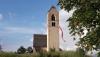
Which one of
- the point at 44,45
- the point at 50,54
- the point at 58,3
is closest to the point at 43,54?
the point at 50,54

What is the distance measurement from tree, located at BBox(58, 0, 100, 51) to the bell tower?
236 feet

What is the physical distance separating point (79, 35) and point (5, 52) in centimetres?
2058

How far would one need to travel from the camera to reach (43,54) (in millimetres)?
43094

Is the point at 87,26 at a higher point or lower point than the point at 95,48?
higher

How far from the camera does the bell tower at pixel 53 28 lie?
94.2 meters

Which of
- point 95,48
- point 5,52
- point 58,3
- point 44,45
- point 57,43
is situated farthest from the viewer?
point 44,45

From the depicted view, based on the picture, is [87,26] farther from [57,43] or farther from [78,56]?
[57,43]

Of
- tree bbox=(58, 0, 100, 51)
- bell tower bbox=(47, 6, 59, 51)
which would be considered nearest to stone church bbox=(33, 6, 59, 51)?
bell tower bbox=(47, 6, 59, 51)

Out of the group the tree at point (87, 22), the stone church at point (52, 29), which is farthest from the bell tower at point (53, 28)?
the tree at point (87, 22)

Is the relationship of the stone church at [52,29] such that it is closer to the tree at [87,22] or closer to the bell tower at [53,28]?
the bell tower at [53,28]

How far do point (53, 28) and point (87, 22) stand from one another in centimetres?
7668

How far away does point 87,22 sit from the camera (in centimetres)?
1995

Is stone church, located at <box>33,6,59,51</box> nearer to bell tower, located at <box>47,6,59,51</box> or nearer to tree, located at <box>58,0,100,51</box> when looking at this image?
bell tower, located at <box>47,6,59,51</box>

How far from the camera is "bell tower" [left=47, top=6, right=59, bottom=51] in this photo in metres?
94.2
